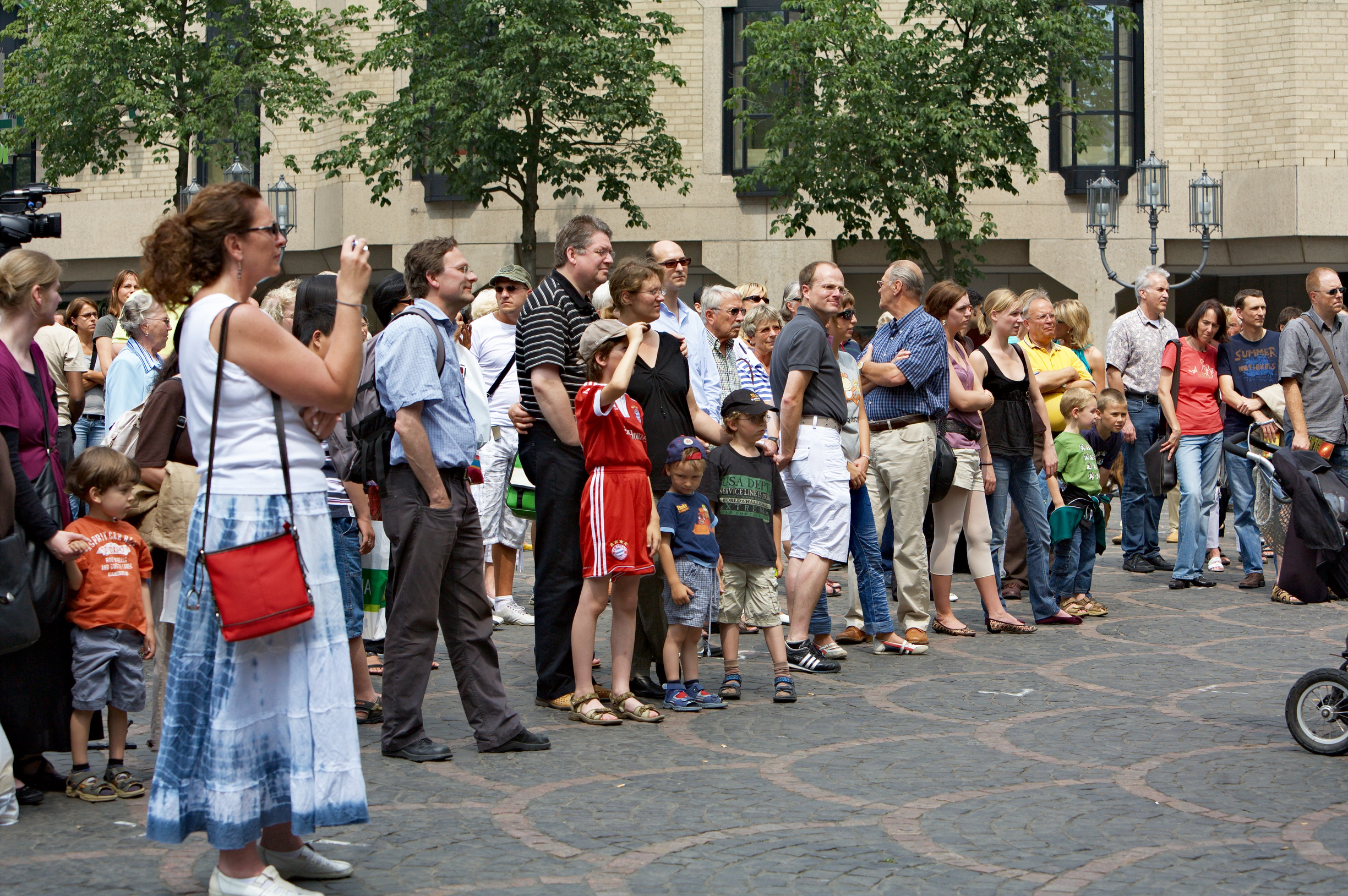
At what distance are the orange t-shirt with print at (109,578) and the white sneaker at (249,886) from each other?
1.80 metres

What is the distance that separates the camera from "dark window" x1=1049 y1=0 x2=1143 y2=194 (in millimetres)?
28047

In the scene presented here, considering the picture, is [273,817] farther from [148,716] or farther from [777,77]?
[777,77]

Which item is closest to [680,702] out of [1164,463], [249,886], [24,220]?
[249,886]

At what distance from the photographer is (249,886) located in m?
3.98

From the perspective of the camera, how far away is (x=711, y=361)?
8211mm

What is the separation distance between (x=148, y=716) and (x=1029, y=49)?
18335mm

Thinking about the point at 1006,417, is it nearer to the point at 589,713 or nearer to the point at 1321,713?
the point at 1321,713

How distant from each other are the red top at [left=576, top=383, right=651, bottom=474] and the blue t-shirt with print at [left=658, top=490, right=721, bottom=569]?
1.49 ft

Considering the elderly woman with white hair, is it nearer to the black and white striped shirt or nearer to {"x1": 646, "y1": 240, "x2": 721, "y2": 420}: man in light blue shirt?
the black and white striped shirt

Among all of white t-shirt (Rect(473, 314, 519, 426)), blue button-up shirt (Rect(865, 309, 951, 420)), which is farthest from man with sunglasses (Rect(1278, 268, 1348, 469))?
white t-shirt (Rect(473, 314, 519, 426))

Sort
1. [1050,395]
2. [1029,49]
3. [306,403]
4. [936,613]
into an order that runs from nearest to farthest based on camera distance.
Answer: [306,403] < [936,613] < [1050,395] < [1029,49]

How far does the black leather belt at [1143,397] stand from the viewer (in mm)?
11906

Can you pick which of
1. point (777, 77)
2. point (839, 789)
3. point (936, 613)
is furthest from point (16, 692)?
point (777, 77)

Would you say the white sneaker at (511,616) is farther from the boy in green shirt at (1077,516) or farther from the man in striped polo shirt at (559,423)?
the boy in green shirt at (1077,516)
